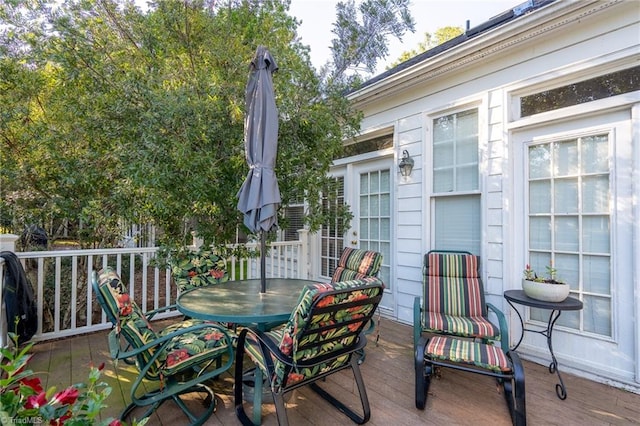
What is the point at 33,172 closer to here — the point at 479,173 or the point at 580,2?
the point at 479,173

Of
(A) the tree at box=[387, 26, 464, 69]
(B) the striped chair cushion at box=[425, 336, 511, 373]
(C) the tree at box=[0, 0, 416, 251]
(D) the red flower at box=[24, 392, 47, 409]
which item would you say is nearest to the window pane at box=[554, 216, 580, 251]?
(B) the striped chair cushion at box=[425, 336, 511, 373]

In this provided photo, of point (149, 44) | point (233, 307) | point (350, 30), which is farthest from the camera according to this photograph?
point (350, 30)

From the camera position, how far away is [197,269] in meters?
3.34

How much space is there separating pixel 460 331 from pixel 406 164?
2142mm

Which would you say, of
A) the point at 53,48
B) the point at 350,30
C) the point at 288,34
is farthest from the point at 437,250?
the point at 53,48

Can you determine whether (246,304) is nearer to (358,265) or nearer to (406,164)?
(358,265)

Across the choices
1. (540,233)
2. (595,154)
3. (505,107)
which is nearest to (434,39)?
(505,107)

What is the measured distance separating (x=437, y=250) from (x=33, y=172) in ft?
16.1

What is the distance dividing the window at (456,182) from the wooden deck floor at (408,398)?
1.46 m

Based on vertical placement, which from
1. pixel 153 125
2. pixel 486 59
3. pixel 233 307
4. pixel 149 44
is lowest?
pixel 233 307

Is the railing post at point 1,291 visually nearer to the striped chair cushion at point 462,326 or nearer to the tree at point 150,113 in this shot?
the tree at point 150,113

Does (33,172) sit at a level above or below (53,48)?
below

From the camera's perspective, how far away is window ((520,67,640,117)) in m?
2.68

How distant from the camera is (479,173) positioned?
3.57 m
